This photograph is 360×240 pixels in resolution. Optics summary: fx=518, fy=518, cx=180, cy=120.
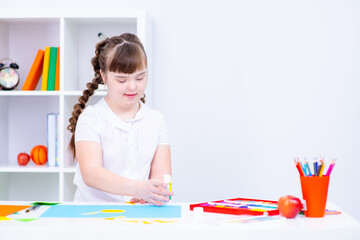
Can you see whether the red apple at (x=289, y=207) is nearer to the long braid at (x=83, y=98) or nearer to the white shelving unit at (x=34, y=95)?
the long braid at (x=83, y=98)

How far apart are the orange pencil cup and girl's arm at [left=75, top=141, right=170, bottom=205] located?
415mm

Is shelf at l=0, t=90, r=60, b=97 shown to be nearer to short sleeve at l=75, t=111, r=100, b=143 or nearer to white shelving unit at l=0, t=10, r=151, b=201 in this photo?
white shelving unit at l=0, t=10, r=151, b=201

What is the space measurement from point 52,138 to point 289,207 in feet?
6.03

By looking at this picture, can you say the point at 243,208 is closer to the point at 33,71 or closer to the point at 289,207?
the point at 289,207

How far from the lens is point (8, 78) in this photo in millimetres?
2992

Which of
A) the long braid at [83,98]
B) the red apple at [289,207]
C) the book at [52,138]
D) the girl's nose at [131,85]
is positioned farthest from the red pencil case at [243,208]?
the book at [52,138]

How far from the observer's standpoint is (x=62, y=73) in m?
2.85

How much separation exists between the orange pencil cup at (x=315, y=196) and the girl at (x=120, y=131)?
0.72m

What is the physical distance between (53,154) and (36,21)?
0.79 m

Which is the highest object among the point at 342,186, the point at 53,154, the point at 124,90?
the point at 124,90

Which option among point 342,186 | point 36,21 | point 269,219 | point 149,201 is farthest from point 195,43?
point 269,219

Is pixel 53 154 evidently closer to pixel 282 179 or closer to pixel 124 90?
pixel 124 90

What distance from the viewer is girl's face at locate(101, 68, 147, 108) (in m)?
1.93

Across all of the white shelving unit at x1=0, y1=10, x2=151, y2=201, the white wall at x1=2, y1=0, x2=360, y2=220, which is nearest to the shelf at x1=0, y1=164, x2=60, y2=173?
the white shelving unit at x1=0, y1=10, x2=151, y2=201
